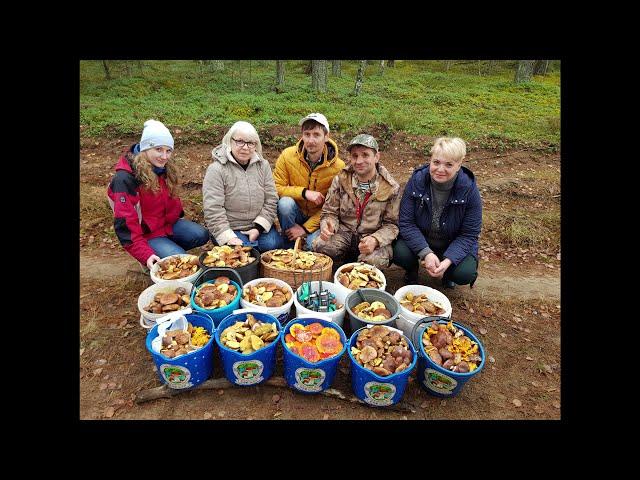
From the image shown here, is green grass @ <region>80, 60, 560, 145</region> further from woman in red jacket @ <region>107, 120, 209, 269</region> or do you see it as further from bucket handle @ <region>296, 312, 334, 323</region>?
bucket handle @ <region>296, 312, 334, 323</region>

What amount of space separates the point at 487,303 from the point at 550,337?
2.40 feet

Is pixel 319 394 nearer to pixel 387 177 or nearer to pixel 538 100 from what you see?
pixel 387 177

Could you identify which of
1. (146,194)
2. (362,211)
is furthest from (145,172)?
(362,211)

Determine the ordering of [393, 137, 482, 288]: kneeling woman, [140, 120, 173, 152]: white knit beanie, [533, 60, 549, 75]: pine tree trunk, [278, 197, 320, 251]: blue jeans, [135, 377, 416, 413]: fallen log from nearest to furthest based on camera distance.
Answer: [135, 377, 416, 413]: fallen log → [140, 120, 173, 152]: white knit beanie → [393, 137, 482, 288]: kneeling woman → [278, 197, 320, 251]: blue jeans → [533, 60, 549, 75]: pine tree trunk

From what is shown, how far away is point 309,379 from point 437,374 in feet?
3.36

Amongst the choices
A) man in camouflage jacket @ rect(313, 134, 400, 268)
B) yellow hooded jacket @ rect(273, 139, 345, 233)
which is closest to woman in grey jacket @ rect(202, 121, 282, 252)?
yellow hooded jacket @ rect(273, 139, 345, 233)

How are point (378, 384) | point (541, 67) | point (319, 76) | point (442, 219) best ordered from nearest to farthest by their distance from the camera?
point (378, 384)
point (442, 219)
point (319, 76)
point (541, 67)

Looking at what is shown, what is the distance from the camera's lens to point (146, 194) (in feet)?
13.0

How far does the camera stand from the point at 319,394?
3.06m

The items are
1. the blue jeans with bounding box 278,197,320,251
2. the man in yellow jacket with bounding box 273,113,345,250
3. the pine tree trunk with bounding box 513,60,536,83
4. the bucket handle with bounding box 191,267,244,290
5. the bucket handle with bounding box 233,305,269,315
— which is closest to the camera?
the bucket handle with bounding box 233,305,269,315

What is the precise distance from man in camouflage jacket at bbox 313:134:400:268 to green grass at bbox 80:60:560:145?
20.1ft

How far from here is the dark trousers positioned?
13.5 feet

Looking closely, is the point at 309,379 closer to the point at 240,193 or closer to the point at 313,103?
the point at 240,193

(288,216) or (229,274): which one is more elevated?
(288,216)
